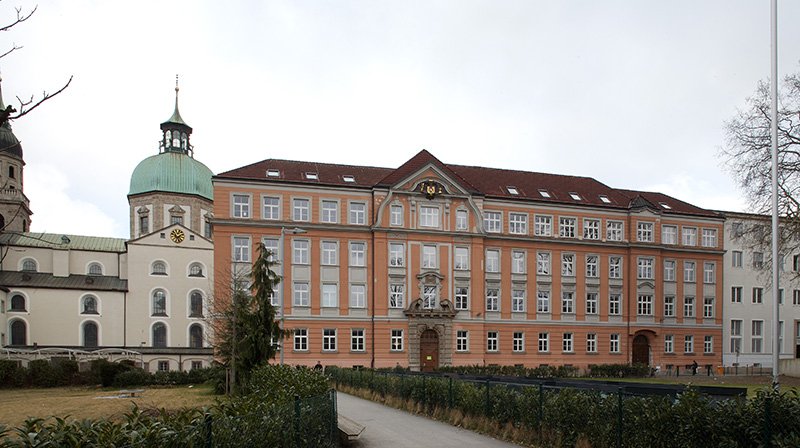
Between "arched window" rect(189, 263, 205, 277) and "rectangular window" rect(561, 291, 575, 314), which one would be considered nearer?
"rectangular window" rect(561, 291, 575, 314)

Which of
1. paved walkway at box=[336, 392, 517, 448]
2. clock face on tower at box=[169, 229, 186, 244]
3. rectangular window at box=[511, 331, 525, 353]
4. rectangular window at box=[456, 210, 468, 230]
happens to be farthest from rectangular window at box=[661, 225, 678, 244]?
clock face on tower at box=[169, 229, 186, 244]

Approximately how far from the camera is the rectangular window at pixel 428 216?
5038 centimetres

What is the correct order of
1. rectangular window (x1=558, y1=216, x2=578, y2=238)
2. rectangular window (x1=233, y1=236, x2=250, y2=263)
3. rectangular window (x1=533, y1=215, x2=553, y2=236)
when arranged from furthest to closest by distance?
1. rectangular window (x1=558, y1=216, x2=578, y2=238)
2. rectangular window (x1=533, y1=215, x2=553, y2=236)
3. rectangular window (x1=233, y1=236, x2=250, y2=263)

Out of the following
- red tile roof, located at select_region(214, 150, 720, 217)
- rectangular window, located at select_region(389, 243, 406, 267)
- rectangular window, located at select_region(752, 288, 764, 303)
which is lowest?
rectangular window, located at select_region(752, 288, 764, 303)

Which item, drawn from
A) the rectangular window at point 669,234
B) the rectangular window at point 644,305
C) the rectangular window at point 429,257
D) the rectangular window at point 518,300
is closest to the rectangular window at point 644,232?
the rectangular window at point 669,234

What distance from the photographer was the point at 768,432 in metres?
9.31

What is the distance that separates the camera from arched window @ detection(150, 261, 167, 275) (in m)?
75.6

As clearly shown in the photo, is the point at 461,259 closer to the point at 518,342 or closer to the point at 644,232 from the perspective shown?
the point at 518,342

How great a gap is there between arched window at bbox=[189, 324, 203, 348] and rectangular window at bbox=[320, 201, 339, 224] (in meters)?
33.3

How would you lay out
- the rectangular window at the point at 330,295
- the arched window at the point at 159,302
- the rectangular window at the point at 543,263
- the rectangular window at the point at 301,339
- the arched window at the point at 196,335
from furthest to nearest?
the arched window at the point at 196,335 < the arched window at the point at 159,302 < the rectangular window at the point at 543,263 < the rectangular window at the point at 330,295 < the rectangular window at the point at 301,339

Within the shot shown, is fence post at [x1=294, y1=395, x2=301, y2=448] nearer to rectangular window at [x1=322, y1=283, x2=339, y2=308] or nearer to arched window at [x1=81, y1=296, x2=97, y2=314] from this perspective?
rectangular window at [x1=322, y1=283, x2=339, y2=308]

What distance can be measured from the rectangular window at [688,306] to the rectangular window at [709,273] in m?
2.25

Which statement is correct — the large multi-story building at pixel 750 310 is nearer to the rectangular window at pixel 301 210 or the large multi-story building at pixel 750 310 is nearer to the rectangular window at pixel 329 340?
the rectangular window at pixel 329 340

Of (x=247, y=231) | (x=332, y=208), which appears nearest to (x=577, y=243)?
(x=332, y=208)
